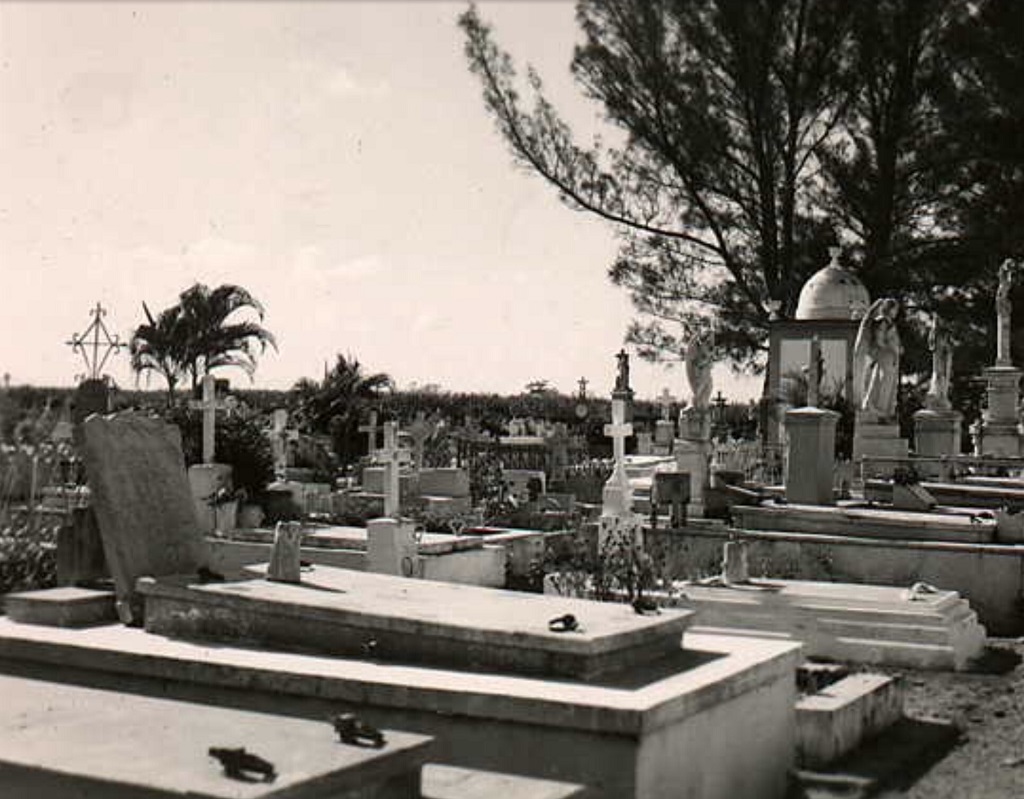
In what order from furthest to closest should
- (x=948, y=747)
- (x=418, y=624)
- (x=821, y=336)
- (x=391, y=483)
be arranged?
(x=821, y=336)
(x=391, y=483)
(x=948, y=747)
(x=418, y=624)

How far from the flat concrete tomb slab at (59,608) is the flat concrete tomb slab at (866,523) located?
7.57m

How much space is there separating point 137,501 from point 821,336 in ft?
62.6

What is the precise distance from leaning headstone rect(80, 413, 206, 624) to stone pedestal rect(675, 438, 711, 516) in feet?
28.2

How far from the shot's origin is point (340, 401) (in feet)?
84.5

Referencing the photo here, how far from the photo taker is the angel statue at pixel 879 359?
61.6 feet

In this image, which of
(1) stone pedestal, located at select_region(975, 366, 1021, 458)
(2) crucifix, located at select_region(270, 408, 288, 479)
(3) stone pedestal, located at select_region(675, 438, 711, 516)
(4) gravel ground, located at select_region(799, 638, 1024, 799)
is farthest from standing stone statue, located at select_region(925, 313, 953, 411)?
(4) gravel ground, located at select_region(799, 638, 1024, 799)

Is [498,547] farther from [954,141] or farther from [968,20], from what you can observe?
[968,20]

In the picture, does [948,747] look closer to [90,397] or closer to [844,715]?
[844,715]

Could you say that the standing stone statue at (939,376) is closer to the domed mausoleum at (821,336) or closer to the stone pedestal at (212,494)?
the domed mausoleum at (821,336)

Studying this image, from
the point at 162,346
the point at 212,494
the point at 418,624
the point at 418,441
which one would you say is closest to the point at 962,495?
the point at 418,441

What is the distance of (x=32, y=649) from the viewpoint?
20.9ft

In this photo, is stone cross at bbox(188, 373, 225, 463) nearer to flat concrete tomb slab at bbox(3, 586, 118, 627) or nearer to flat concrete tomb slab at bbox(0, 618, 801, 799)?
flat concrete tomb slab at bbox(3, 586, 118, 627)

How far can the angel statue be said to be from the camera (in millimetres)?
18766

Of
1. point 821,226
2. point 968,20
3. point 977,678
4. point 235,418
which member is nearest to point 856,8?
point 968,20
